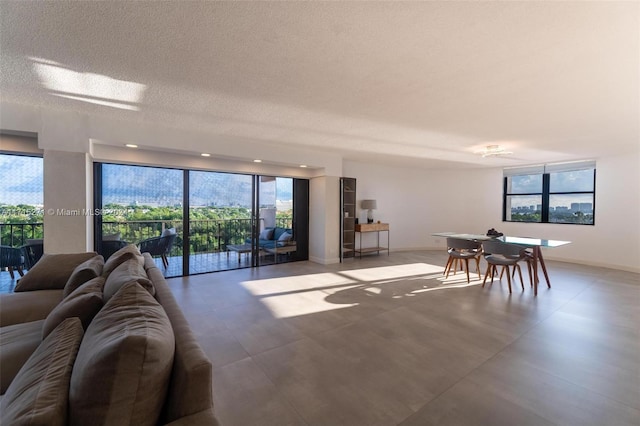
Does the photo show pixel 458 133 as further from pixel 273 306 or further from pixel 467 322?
pixel 273 306

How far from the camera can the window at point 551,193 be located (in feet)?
20.7

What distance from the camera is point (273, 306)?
11.8 feet

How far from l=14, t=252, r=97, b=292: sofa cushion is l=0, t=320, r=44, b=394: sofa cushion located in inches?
30.9

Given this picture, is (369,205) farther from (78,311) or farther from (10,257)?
(10,257)

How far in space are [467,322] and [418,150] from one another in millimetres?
3458

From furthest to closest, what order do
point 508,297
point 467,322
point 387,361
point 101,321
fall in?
point 508,297
point 467,322
point 387,361
point 101,321

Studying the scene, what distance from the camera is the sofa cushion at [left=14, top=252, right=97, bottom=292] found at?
274 centimetres

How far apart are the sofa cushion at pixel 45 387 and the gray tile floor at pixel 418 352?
102 centimetres

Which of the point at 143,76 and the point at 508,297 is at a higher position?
the point at 143,76

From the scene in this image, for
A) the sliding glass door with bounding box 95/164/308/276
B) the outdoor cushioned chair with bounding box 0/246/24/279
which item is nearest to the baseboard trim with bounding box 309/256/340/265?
the sliding glass door with bounding box 95/164/308/276

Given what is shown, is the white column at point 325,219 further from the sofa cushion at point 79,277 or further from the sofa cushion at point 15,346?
the sofa cushion at point 15,346

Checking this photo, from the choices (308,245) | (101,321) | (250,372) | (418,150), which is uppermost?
(418,150)

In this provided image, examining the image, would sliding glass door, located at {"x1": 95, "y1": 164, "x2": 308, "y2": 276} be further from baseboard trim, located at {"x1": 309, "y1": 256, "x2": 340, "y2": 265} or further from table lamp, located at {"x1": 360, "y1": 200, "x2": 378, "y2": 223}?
table lamp, located at {"x1": 360, "y1": 200, "x2": 378, "y2": 223}

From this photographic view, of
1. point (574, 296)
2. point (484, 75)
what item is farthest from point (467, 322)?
point (484, 75)
